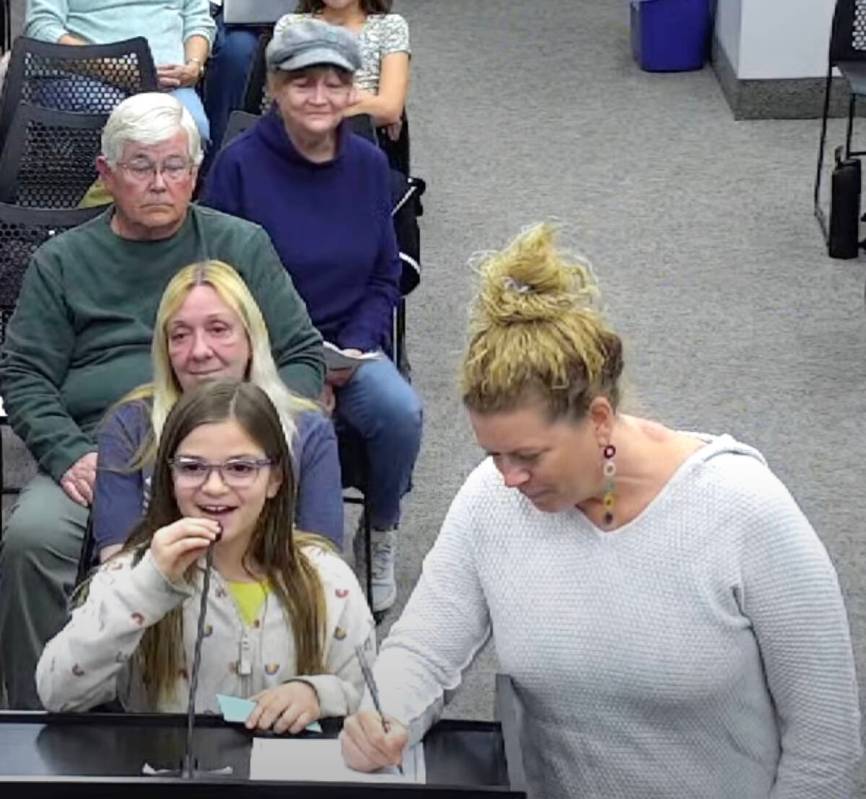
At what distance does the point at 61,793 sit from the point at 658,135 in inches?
222

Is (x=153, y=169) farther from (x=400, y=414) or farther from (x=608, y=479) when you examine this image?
(x=608, y=479)

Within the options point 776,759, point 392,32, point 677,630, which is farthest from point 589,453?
point 392,32

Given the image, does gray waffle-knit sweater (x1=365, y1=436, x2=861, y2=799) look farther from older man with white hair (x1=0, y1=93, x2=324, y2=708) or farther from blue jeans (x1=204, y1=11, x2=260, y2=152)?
blue jeans (x1=204, y1=11, x2=260, y2=152)

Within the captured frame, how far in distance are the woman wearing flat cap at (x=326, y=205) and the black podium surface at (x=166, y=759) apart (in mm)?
1922

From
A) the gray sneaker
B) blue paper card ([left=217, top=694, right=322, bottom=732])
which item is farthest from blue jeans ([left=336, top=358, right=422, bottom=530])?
blue paper card ([left=217, top=694, right=322, bottom=732])

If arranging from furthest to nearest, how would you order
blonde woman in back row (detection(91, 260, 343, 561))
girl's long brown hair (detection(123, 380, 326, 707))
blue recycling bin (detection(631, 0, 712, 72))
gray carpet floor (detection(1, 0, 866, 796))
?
blue recycling bin (detection(631, 0, 712, 72)) → gray carpet floor (detection(1, 0, 866, 796)) → blonde woman in back row (detection(91, 260, 343, 561)) → girl's long brown hair (detection(123, 380, 326, 707))

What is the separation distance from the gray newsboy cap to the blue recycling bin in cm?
381

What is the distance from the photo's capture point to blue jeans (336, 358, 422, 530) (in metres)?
3.84

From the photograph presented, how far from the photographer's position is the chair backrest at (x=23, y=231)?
386 centimetres

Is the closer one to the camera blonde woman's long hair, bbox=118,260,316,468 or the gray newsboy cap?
blonde woman's long hair, bbox=118,260,316,468

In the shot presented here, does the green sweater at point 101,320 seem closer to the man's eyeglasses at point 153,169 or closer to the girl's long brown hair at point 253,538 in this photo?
the man's eyeglasses at point 153,169

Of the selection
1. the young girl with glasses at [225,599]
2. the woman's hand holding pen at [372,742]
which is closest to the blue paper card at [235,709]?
the woman's hand holding pen at [372,742]

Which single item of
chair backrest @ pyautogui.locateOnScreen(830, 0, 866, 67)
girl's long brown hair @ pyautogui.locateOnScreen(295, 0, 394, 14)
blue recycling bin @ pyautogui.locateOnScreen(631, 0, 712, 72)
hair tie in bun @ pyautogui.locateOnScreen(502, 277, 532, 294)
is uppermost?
hair tie in bun @ pyautogui.locateOnScreen(502, 277, 532, 294)

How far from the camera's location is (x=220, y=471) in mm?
2484
